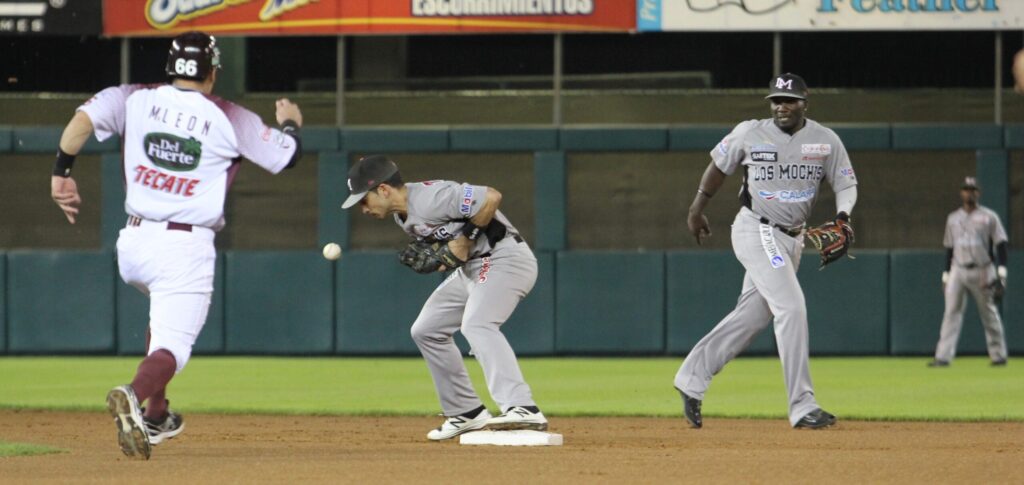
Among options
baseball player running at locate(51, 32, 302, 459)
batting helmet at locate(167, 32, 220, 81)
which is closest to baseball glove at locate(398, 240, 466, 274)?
baseball player running at locate(51, 32, 302, 459)

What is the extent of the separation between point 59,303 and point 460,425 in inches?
402

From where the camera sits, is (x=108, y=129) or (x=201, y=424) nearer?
(x=108, y=129)

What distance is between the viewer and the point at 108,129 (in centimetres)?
763

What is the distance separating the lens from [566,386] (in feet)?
46.2

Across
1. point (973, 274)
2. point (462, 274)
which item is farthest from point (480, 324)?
point (973, 274)

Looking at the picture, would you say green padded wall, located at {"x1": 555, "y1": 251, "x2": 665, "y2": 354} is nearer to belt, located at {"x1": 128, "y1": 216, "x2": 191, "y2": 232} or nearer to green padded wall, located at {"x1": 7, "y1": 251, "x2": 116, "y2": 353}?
green padded wall, located at {"x1": 7, "y1": 251, "x2": 116, "y2": 353}

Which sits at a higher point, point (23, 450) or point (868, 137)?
point (868, 137)

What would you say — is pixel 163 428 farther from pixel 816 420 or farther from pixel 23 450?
pixel 816 420

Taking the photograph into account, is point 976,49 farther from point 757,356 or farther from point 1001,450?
point 1001,450

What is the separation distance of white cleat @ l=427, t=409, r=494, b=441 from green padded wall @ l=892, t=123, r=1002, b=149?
10051 mm

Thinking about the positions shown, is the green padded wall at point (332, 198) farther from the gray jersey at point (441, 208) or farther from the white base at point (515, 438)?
the white base at point (515, 438)

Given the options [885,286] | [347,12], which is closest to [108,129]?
[347,12]

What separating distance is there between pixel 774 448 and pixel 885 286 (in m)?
9.72

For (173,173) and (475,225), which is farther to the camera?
(475,225)
